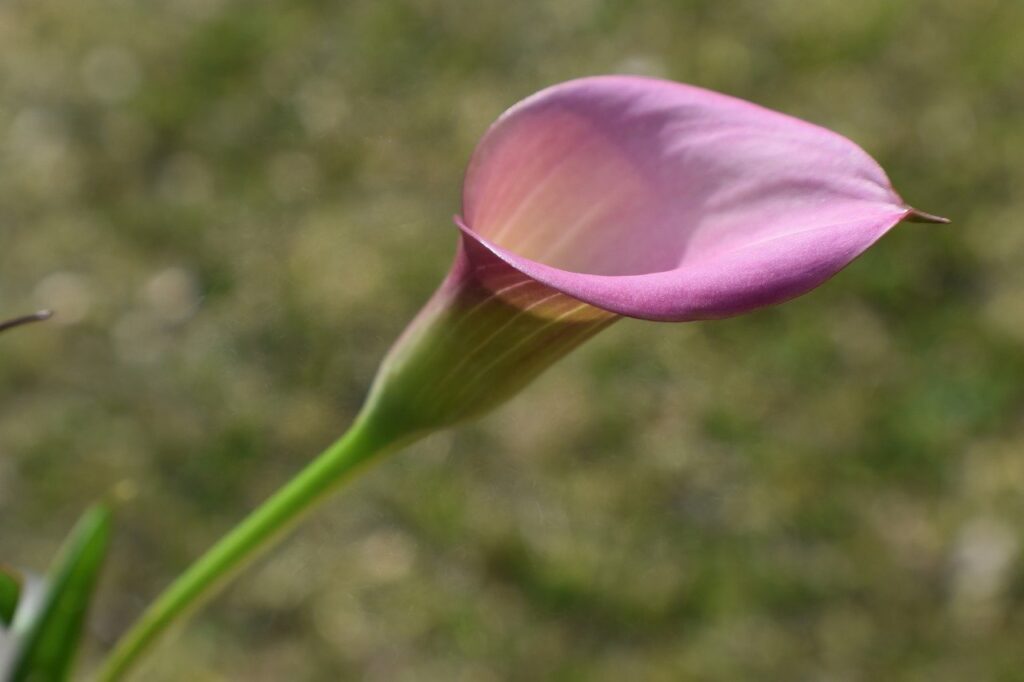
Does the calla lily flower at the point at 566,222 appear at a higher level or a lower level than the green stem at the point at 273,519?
higher

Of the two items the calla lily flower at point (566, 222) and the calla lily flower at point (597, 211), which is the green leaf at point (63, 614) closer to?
the calla lily flower at point (566, 222)

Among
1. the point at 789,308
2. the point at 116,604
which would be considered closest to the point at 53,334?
the point at 116,604

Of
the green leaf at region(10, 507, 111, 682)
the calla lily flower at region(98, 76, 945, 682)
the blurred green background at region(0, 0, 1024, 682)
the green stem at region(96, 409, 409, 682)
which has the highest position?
the calla lily flower at region(98, 76, 945, 682)

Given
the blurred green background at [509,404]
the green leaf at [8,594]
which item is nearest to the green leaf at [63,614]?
the green leaf at [8,594]

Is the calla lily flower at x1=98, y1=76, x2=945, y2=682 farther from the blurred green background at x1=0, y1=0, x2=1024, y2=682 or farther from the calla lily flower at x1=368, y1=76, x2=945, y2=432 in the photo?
the blurred green background at x1=0, y1=0, x2=1024, y2=682

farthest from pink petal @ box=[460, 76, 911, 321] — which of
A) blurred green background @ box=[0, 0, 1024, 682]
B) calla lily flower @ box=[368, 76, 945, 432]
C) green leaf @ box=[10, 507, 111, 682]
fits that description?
blurred green background @ box=[0, 0, 1024, 682]

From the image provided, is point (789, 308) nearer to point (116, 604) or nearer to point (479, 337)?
point (116, 604)
